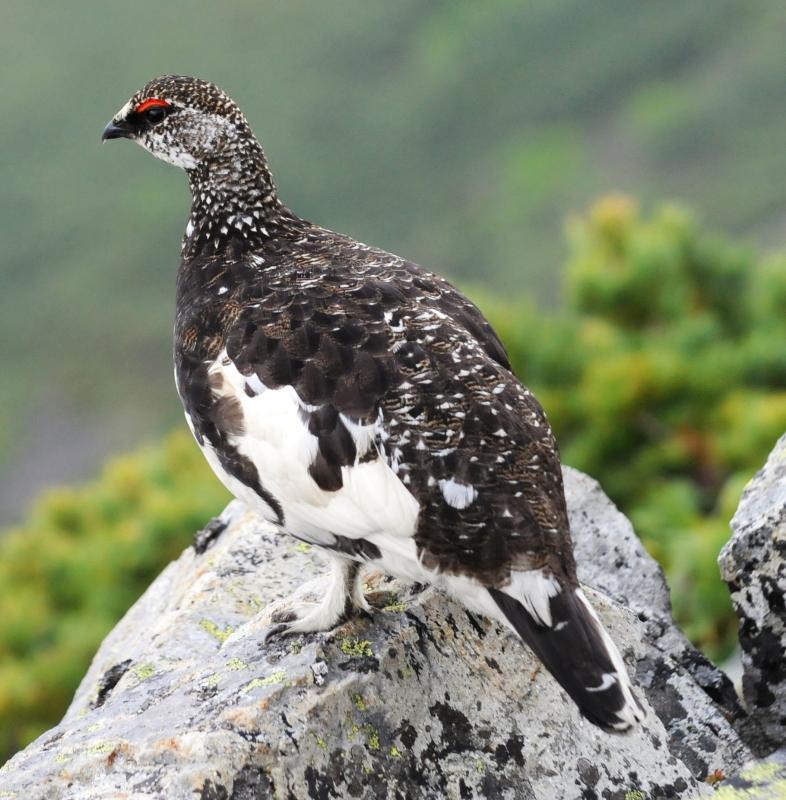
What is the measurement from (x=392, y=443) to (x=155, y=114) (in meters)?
1.81

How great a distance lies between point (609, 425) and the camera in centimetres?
582

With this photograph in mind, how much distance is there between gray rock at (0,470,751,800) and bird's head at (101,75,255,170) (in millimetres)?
1582

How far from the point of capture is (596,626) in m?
2.76

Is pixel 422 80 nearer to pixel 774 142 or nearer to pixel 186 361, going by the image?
pixel 774 142

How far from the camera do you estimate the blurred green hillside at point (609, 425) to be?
5.66 m

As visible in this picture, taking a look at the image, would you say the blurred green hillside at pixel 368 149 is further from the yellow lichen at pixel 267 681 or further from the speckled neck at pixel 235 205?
the yellow lichen at pixel 267 681

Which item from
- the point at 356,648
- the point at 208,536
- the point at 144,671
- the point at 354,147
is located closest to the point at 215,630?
the point at 144,671

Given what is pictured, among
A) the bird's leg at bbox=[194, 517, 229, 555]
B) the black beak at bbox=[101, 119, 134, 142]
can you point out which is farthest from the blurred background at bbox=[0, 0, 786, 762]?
the black beak at bbox=[101, 119, 134, 142]

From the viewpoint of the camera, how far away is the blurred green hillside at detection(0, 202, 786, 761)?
5664mm

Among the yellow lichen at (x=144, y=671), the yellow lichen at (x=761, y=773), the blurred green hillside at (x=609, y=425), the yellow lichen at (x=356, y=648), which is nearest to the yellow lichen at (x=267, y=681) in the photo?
the yellow lichen at (x=356, y=648)

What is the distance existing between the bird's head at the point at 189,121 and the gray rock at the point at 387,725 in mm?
1582

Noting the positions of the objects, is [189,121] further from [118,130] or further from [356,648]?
[356,648]

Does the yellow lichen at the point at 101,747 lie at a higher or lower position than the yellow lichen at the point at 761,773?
higher

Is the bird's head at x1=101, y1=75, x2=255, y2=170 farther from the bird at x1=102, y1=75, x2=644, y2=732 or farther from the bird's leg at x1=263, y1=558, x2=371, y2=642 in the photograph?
the bird's leg at x1=263, y1=558, x2=371, y2=642
